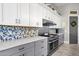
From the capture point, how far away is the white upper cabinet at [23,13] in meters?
3.58

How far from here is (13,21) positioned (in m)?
3.19

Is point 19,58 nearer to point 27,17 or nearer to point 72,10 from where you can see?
point 27,17

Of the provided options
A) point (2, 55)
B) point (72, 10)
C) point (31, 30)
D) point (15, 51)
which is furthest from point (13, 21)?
point (72, 10)

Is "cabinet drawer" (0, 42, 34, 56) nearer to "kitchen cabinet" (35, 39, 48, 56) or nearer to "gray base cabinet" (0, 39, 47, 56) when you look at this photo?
"gray base cabinet" (0, 39, 47, 56)

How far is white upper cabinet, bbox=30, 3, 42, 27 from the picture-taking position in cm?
439

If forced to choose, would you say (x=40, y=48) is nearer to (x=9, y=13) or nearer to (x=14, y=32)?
(x=14, y=32)

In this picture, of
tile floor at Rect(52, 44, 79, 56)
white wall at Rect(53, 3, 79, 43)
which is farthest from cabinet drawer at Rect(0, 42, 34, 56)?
white wall at Rect(53, 3, 79, 43)

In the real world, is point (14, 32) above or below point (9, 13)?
below

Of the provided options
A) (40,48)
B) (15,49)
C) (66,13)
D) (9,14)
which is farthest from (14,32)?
(66,13)

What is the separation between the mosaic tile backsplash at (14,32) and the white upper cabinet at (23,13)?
26cm

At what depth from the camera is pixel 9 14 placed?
304 cm

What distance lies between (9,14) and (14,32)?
80cm

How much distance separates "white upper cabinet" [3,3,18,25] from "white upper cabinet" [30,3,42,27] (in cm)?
113

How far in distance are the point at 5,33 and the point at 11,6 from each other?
605 millimetres
